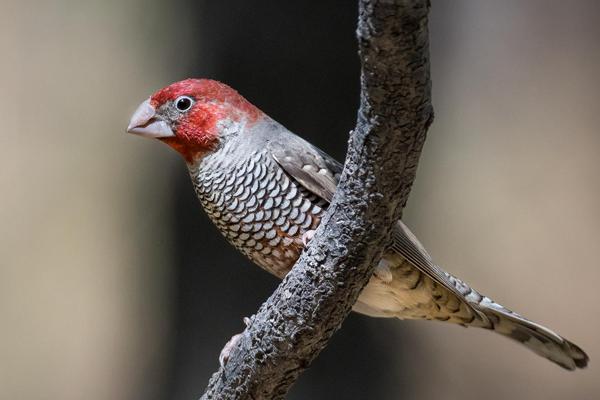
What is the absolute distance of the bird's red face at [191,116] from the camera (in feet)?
10.7

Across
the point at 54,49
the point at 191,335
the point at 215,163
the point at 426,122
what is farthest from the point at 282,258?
the point at 54,49

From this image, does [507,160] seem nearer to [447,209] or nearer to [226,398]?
[447,209]

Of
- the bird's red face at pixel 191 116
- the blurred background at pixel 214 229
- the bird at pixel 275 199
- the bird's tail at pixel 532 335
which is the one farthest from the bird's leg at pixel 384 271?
the blurred background at pixel 214 229

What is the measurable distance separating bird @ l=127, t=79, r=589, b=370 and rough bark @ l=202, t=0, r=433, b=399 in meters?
0.51

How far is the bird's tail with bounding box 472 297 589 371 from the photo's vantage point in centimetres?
345

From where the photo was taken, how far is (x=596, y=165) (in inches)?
211

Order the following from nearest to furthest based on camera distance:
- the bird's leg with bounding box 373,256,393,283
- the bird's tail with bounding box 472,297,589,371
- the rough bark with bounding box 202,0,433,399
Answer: the rough bark with bounding box 202,0,433,399
the bird's leg with bounding box 373,256,393,283
the bird's tail with bounding box 472,297,589,371

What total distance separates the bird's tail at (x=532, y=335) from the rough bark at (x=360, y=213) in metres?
1.14

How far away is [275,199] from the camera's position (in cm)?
305

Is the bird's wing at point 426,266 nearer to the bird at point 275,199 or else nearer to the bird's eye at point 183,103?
the bird at point 275,199

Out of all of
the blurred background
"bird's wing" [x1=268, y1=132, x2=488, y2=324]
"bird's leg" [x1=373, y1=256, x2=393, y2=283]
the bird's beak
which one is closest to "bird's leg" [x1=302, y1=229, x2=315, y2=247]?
"bird's wing" [x1=268, y1=132, x2=488, y2=324]

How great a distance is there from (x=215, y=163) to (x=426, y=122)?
1377mm

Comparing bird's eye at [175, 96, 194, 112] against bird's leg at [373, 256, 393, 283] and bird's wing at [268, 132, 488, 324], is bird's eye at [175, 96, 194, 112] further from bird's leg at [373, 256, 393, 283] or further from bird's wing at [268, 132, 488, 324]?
bird's leg at [373, 256, 393, 283]

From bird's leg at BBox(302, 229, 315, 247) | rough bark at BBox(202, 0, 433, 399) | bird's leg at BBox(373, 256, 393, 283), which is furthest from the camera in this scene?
bird's leg at BBox(373, 256, 393, 283)
